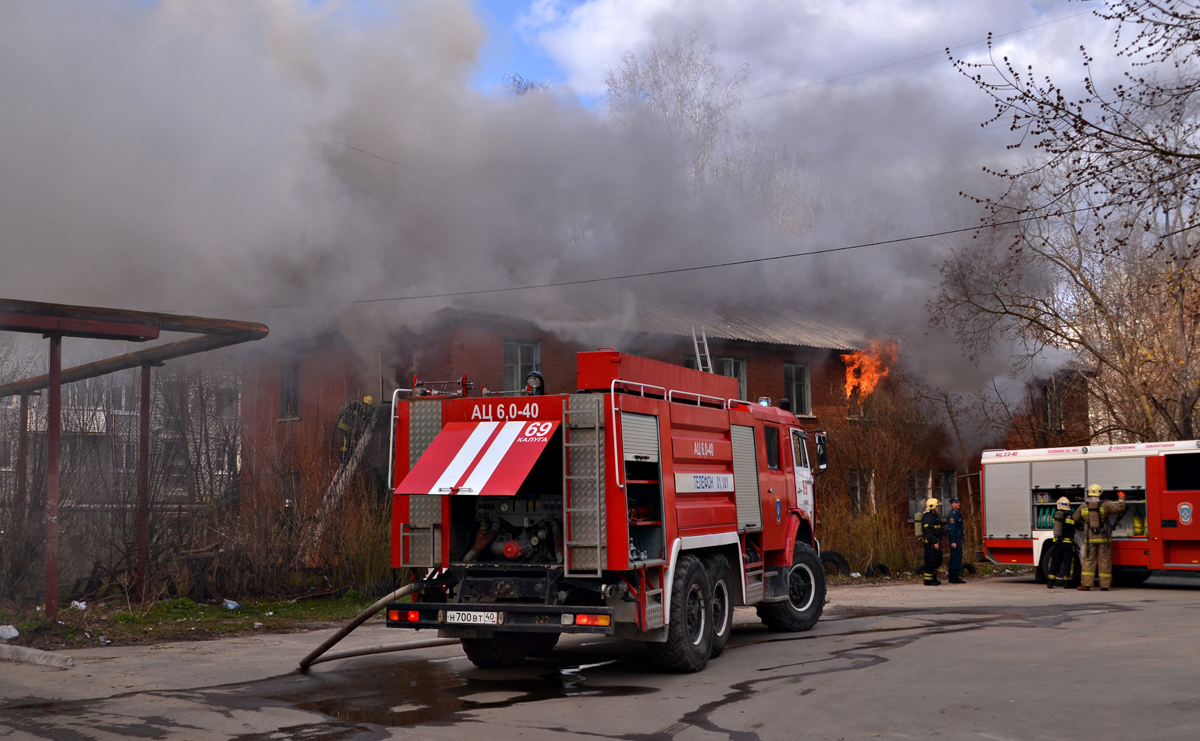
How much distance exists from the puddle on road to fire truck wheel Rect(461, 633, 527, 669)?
5.7 inches

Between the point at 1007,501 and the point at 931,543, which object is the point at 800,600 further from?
the point at 1007,501

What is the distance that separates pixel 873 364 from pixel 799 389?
2.64 meters

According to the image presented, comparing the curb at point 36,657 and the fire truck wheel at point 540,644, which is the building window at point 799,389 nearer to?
the fire truck wheel at point 540,644

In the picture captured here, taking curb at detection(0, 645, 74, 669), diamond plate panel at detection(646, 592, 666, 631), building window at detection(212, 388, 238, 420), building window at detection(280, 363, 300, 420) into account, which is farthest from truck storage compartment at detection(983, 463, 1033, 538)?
curb at detection(0, 645, 74, 669)

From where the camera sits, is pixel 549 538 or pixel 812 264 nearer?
pixel 549 538

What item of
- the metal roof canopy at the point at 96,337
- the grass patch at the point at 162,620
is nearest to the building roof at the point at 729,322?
the metal roof canopy at the point at 96,337

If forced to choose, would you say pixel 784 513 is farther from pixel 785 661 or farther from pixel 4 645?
pixel 4 645

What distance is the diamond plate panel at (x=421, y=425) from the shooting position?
8.73 metres

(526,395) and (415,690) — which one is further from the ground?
(526,395)

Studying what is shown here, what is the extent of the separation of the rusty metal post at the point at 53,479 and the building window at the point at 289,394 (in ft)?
33.0

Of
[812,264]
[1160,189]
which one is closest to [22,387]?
[1160,189]

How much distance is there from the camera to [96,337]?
11094 mm

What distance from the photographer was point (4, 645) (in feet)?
30.1

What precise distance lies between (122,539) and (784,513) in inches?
325
